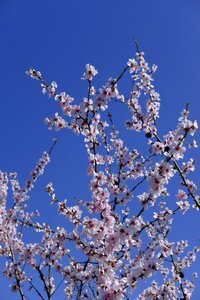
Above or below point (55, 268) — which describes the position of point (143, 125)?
above

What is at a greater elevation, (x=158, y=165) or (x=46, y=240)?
(x=46, y=240)

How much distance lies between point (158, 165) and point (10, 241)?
21.2 ft

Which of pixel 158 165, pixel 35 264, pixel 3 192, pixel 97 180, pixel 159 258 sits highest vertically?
pixel 3 192

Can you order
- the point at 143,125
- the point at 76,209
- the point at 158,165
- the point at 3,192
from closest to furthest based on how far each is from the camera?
the point at 158,165, the point at 76,209, the point at 143,125, the point at 3,192

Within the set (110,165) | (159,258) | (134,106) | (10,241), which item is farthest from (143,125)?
(10,241)

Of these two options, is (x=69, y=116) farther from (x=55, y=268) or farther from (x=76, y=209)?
(x=55, y=268)

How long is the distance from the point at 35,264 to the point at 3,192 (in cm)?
454

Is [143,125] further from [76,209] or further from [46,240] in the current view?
[46,240]

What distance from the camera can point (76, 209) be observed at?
25.6 ft

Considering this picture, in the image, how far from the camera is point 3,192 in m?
13.5

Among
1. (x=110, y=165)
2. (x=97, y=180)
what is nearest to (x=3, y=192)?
(x=110, y=165)

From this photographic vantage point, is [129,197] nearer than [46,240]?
Yes

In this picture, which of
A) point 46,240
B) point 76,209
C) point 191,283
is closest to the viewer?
point 76,209

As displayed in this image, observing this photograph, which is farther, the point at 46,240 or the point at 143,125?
the point at 46,240
